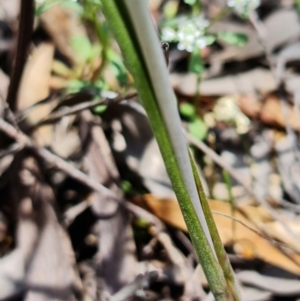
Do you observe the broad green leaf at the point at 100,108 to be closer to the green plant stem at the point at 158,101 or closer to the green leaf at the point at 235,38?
the green leaf at the point at 235,38

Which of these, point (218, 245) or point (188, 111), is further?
point (188, 111)

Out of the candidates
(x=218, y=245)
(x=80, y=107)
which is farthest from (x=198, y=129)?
(x=218, y=245)

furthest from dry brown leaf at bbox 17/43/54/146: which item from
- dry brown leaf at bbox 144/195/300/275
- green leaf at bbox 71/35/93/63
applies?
dry brown leaf at bbox 144/195/300/275

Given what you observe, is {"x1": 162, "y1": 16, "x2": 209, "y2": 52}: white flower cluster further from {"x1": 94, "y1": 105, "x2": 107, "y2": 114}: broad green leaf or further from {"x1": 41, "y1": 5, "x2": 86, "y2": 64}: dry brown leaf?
{"x1": 41, "y1": 5, "x2": 86, "y2": 64}: dry brown leaf

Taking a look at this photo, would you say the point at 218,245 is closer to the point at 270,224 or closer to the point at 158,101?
the point at 158,101

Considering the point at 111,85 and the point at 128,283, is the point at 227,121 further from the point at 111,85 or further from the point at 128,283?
the point at 128,283

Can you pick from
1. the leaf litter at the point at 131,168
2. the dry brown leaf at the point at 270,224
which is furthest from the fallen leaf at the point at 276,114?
the dry brown leaf at the point at 270,224
